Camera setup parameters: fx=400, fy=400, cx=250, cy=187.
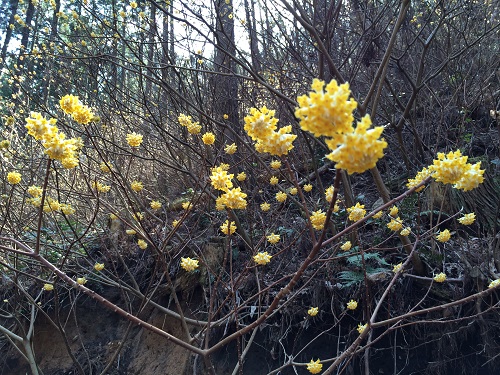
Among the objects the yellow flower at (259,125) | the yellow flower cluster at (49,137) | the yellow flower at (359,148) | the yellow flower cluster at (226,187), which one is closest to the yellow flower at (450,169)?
the yellow flower at (359,148)

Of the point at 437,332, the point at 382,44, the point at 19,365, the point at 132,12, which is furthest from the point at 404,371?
the point at 132,12

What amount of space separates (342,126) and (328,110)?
0.05 m

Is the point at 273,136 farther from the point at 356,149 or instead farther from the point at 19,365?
the point at 19,365

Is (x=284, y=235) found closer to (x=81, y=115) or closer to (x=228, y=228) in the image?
(x=228, y=228)

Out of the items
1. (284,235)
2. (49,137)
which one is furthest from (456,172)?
(284,235)

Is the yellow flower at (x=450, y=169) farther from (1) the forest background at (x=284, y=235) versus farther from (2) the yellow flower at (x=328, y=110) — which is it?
(2) the yellow flower at (x=328, y=110)

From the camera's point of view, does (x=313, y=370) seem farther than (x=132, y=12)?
No

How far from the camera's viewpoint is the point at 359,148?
88cm

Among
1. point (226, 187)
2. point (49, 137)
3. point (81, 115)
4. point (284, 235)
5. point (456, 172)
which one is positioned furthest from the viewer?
point (284, 235)

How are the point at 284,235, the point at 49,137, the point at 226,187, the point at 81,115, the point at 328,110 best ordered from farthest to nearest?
the point at 284,235
the point at 81,115
the point at 226,187
the point at 49,137
the point at 328,110

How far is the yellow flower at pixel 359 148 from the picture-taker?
34.5 inches

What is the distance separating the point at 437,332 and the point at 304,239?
1.30 m

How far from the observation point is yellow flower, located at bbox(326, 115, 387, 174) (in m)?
0.88

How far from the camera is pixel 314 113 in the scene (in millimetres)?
884
